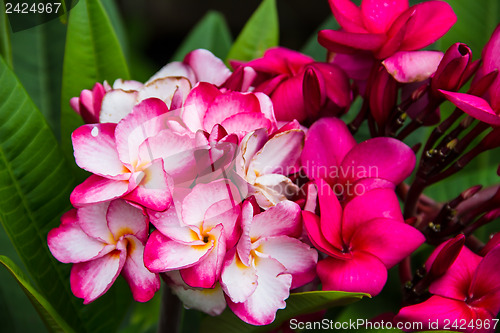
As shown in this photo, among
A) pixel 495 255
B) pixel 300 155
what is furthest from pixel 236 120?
pixel 495 255

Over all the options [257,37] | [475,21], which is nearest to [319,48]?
[257,37]

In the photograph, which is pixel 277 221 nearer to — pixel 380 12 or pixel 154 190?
pixel 154 190

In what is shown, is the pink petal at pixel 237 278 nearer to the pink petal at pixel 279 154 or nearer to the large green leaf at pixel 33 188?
the pink petal at pixel 279 154

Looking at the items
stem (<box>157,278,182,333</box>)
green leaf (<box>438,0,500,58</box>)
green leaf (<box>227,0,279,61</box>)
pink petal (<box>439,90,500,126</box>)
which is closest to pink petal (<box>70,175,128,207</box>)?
stem (<box>157,278,182,333</box>)

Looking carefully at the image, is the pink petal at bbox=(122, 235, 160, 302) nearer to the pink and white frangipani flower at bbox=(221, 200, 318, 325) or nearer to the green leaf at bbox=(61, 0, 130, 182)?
the pink and white frangipani flower at bbox=(221, 200, 318, 325)

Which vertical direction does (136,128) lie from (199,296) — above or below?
above

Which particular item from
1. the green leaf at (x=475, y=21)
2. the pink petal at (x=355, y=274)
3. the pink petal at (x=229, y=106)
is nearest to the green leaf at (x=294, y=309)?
the pink petal at (x=355, y=274)

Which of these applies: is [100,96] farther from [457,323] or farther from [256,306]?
[457,323]
